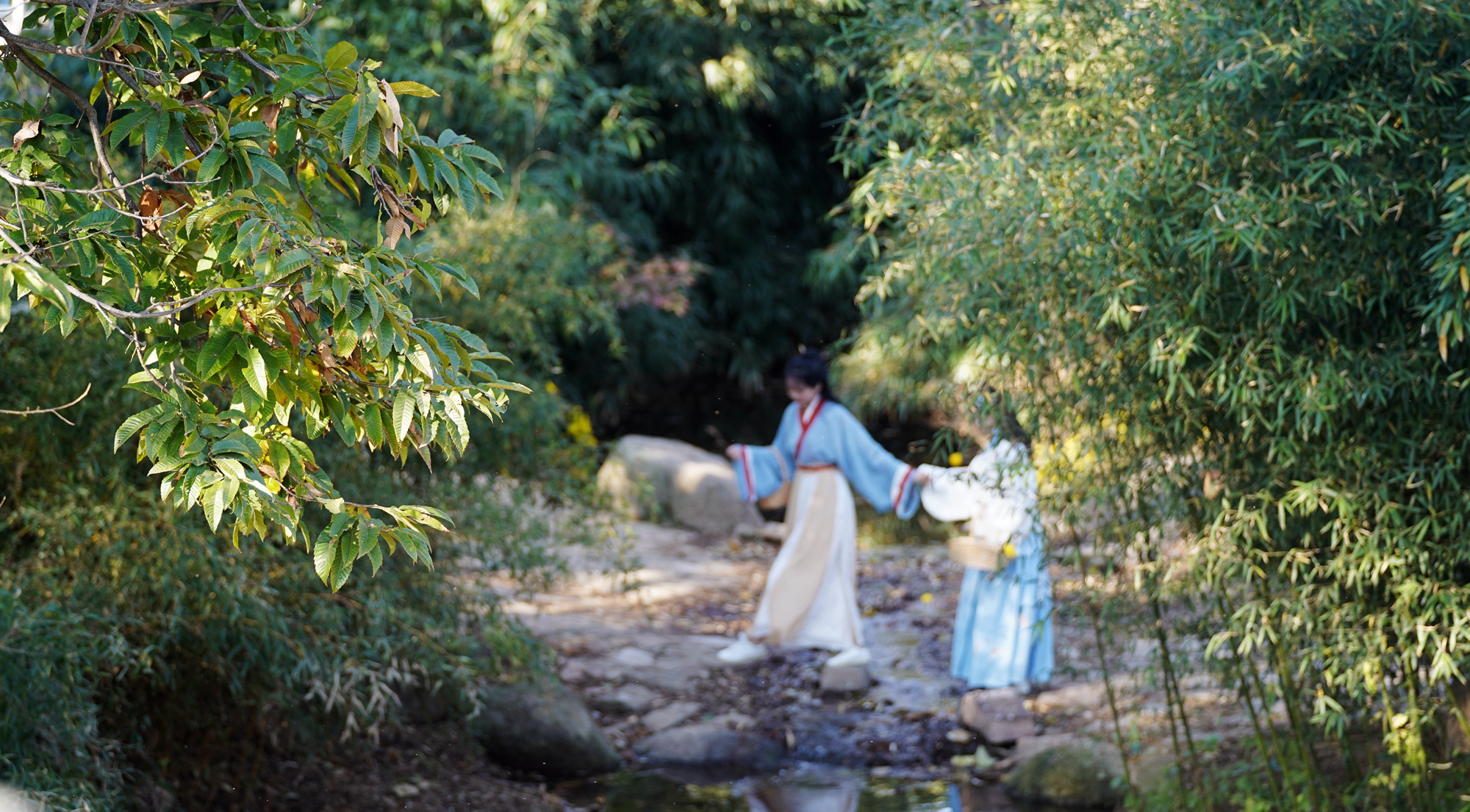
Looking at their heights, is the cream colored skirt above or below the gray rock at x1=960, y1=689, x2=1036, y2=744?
above

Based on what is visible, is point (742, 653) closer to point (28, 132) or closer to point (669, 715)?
point (669, 715)

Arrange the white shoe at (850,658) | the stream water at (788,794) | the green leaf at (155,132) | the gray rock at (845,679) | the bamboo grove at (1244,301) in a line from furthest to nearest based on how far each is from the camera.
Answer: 1. the white shoe at (850,658)
2. the gray rock at (845,679)
3. the stream water at (788,794)
4. the bamboo grove at (1244,301)
5. the green leaf at (155,132)

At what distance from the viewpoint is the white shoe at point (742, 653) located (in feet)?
19.8

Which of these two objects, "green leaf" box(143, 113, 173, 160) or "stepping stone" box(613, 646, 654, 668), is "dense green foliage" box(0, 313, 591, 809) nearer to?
"green leaf" box(143, 113, 173, 160)

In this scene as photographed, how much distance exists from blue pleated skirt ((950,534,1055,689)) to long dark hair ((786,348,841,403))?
105 centimetres

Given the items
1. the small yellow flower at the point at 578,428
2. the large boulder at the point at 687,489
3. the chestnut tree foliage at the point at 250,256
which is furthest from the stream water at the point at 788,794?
the large boulder at the point at 687,489

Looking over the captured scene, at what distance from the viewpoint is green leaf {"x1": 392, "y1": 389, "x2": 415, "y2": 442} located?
1.66 meters

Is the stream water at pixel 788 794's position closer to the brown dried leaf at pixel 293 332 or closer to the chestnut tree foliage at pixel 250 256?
the chestnut tree foliage at pixel 250 256

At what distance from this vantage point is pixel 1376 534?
117 inches

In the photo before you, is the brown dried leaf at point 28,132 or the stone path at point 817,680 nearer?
the brown dried leaf at point 28,132

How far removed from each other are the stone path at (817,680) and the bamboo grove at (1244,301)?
69cm

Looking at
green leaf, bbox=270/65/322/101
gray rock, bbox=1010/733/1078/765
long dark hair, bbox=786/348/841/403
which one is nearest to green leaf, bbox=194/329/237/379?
green leaf, bbox=270/65/322/101

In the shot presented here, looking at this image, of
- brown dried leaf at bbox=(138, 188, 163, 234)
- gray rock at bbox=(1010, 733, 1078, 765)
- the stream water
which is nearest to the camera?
brown dried leaf at bbox=(138, 188, 163, 234)

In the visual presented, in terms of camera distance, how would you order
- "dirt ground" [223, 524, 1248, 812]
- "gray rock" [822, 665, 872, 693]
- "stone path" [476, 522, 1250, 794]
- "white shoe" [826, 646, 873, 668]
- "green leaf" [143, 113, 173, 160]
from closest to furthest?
"green leaf" [143, 113, 173, 160], "dirt ground" [223, 524, 1248, 812], "stone path" [476, 522, 1250, 794], "gray rock" [822, 665, 872, 693], "white shoe" [826, 646, 873, 668]
